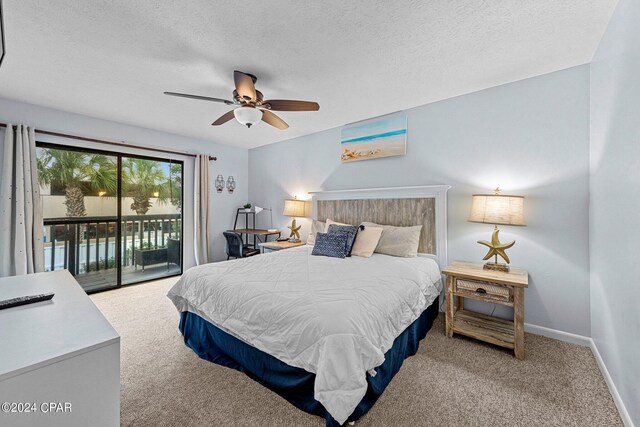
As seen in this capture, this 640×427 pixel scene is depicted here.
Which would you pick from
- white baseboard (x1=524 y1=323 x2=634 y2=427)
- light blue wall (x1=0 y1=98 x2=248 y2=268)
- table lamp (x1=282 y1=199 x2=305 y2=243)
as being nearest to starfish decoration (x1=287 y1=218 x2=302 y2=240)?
table lamp (x1=282 y1=199 x2=305 y2=243)

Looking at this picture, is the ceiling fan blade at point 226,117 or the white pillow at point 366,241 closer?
the ceiling fan blade at point 226,117

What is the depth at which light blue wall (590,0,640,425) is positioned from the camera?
55.1 inches

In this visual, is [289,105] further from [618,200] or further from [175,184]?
[175,184]

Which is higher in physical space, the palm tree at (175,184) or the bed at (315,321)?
the palm tree at (175,184)

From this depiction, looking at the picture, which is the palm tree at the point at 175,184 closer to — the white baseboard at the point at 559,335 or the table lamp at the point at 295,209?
the table lamp at the point at 295,209

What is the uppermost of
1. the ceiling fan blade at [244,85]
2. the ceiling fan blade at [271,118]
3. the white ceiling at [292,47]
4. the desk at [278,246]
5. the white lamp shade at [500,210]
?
the white ceiling at [292,47]

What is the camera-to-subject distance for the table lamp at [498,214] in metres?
2.33

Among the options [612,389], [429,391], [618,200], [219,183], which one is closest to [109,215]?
[219,183]

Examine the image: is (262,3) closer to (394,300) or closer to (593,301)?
(394,300)

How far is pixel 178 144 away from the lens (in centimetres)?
446

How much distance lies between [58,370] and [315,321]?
3.41 ft

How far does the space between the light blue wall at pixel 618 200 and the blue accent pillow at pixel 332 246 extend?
79.9 inches

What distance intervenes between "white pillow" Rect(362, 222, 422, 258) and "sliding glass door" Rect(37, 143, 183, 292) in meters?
3.54

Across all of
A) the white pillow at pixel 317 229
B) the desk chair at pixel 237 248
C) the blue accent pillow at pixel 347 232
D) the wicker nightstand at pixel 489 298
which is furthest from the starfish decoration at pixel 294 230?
the wicker nightstand at pixel 489 298
